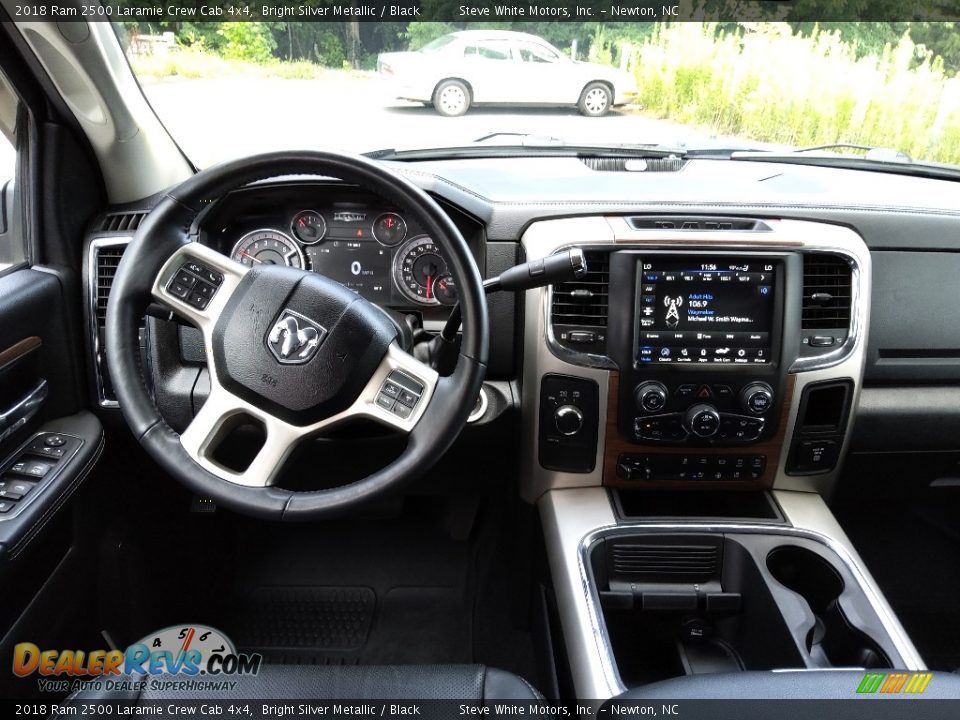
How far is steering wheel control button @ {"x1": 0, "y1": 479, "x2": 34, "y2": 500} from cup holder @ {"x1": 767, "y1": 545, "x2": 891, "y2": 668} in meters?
1.74

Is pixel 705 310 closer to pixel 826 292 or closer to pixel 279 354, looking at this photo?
pixel 826 292

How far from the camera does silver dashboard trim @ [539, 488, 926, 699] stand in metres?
1.52

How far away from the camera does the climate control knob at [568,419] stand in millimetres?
1924

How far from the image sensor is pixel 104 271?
1.94 m

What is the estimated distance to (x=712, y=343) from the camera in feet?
6.06

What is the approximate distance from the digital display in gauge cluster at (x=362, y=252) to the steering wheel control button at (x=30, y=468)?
0.67m

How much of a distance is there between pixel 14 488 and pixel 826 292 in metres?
1.97

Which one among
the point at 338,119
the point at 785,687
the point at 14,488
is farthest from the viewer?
the point at 338,119

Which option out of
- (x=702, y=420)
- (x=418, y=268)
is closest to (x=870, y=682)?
(x=702, y=420)

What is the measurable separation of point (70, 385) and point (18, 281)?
12.6 inches

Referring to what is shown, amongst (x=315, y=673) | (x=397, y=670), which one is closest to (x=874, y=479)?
(x=397, y=670)

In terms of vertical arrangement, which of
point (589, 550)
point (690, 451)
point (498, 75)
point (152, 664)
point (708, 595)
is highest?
point (498, 75)

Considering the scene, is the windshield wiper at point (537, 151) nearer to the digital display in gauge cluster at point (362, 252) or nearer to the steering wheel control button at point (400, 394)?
the digital display in gauge cluster at point (362, 252)

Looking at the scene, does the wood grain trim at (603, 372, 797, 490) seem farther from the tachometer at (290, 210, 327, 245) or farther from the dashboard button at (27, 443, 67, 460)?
the dashboard button at (27, 443, 67, 460)
